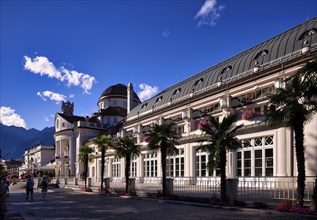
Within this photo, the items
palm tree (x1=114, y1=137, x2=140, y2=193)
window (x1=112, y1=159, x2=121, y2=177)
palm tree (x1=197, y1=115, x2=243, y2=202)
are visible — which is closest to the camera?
palm tree (x1=197, y1=115, x2=243, y2=202)

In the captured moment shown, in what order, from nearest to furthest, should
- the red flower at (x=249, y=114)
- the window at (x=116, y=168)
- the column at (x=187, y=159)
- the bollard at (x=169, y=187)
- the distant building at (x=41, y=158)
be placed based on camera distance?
the bollard at (x=169, y=187) < the red flower at (x=249, y=114) < the column at (x=187, y=159) < the window at (x=116, y=168) < the distant building at (x=41, y=158)

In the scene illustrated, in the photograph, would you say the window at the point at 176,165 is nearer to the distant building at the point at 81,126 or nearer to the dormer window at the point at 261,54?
the dormer window at the point at 261,54

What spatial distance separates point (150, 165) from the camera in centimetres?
4478

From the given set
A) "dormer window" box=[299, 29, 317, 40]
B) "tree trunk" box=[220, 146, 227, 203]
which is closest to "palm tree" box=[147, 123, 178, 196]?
"tree trunk" box=[220, 146, 227, 203]

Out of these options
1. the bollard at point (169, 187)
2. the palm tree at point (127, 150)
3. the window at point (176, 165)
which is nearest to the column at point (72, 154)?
the window at point (176, 165)

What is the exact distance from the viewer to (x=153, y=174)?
4391cm

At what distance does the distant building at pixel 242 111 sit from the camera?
25.1 m

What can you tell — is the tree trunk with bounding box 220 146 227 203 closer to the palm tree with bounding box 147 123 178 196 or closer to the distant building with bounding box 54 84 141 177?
the palm tree with bounding box 147 123 178 196

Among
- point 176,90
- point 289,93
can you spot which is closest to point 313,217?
point 289,93

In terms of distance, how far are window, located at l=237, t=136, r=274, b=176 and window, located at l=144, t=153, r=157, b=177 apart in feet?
53.9

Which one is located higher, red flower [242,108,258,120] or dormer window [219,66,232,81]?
dormer window [219,66,232,81]

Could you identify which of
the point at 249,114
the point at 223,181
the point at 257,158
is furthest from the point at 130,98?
the point at 223,181

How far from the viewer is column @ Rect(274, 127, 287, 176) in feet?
80.5

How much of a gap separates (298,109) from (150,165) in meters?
31.3
